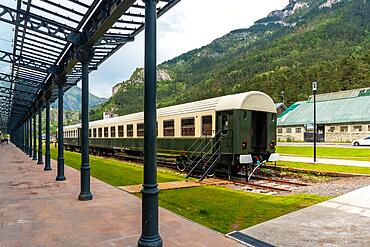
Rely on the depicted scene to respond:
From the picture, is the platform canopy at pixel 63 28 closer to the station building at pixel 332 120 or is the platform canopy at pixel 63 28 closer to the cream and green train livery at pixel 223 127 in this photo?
the cream and green train livery at pixel 223 127

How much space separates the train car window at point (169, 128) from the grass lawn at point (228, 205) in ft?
18.6

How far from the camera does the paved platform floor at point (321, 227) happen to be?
16.3 ft

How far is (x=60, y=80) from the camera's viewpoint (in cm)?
1108

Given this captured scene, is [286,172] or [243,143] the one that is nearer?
[243,143]

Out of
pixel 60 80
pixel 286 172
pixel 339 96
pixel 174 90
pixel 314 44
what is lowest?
pixel 286 172

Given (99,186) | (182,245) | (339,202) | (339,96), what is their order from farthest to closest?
(339,96) → (99,186) → (339,202) → (182,245)

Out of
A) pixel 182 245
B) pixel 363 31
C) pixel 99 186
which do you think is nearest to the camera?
pixel 182 245

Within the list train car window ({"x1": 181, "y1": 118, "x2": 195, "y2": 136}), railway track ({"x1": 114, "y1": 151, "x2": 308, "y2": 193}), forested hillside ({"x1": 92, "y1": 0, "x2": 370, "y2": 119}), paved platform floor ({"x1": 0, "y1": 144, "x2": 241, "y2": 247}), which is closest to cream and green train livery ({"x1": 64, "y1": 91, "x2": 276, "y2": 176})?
train car window ({"x1": 181, "y1": 118, "x2": 195, "y2": 136})

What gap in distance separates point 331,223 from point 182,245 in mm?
3006

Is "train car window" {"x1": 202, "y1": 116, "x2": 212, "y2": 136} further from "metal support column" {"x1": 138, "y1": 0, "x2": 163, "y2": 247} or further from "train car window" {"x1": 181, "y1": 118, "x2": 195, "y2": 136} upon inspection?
"metal support column" {"x1": 138, "y1": 0, "x2": 163, "y2": 247}

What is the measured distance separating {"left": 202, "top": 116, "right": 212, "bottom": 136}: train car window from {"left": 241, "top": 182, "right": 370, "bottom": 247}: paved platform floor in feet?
19.8

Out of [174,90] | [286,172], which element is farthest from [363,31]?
[286,172]

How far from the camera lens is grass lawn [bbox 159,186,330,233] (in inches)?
243

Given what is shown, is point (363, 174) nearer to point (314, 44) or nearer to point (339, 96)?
point (339, 96)
